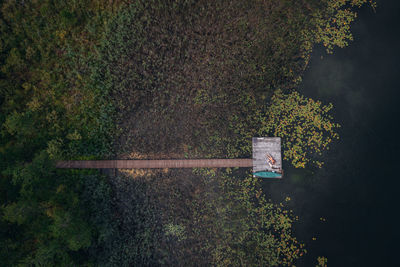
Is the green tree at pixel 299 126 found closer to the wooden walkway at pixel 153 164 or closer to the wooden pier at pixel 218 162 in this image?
the wooden pier at pixel 218 162

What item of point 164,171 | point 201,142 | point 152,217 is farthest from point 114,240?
point 201,142

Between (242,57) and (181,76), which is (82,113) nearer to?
(181,76)

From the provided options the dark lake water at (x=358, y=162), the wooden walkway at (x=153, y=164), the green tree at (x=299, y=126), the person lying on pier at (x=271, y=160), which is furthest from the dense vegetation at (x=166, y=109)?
the person lying on pier at (x=271, y=160)

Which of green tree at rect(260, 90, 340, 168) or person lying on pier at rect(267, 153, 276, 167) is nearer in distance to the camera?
person lying on pier at rect(267, 153, 276, 167)

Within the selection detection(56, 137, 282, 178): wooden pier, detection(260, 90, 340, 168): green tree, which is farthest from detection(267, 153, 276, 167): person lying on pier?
detection(260, 90, 340, 168): green tree

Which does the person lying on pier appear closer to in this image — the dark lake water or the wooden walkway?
the wooden walkway

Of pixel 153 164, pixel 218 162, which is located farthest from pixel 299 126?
pixel 153 164
